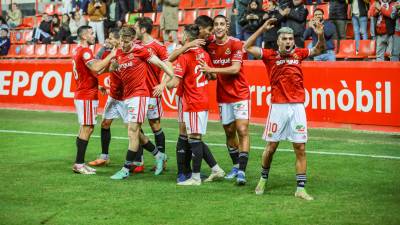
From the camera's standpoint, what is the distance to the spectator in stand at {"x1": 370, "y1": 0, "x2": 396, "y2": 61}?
61.1 feet

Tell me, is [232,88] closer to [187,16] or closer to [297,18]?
[297,18]

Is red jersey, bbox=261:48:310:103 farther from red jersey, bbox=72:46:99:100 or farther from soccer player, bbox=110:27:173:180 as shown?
red jersey, bbox=72:46:99:100

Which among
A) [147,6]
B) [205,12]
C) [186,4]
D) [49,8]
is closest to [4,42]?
[49,8]

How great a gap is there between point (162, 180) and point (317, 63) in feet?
24.0

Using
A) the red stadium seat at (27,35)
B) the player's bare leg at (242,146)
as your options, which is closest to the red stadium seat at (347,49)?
the player's bare leg at (242,146)

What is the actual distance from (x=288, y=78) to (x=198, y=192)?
204cm

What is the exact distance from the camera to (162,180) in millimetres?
11562

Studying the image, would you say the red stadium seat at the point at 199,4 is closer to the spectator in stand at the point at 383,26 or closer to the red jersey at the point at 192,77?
the spectator in stand at the point at 383,26

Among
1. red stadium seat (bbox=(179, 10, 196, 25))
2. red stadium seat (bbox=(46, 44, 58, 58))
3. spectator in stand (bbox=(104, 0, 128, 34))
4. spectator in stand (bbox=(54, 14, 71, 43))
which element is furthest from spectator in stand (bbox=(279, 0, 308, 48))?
red stadium seat (bbox=(46, 44, 58, 58))

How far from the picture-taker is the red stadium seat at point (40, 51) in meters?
28.9

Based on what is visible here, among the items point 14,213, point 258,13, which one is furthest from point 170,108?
point 14,213

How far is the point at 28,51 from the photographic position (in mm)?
30125

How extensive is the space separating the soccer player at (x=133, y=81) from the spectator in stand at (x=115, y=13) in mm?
13245

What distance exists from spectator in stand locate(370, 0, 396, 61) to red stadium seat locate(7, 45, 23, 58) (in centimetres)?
1623
